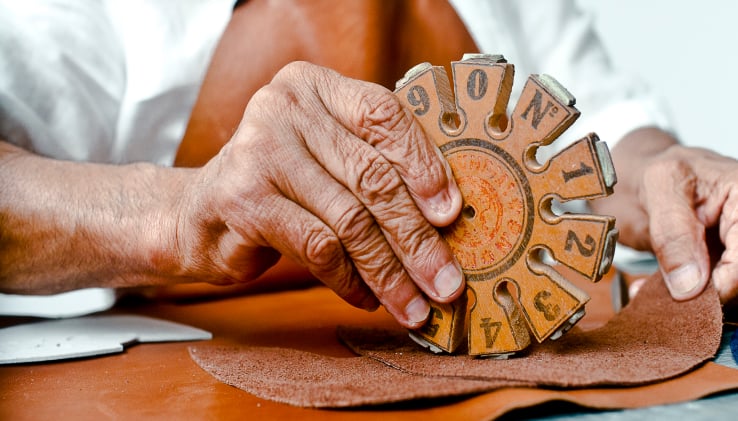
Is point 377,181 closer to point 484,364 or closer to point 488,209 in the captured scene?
point 488,209

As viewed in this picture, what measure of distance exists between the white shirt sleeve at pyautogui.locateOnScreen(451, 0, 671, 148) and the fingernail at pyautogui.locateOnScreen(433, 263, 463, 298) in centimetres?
111

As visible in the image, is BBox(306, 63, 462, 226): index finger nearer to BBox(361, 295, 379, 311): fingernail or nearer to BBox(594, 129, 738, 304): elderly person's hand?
BBox(361, 295, 379, 311): fingernail

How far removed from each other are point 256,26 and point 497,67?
0.81 meters

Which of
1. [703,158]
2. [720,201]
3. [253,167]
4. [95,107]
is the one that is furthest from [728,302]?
[95,107]

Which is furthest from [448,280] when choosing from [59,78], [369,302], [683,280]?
[59,78]

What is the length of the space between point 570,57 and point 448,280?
148 centimetres

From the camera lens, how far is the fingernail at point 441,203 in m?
1.04

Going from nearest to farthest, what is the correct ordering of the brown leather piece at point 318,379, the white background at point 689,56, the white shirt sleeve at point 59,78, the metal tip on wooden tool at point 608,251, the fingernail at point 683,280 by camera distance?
1. the brown leather piece at point 318,379
2. the metal tip on wooden tool at point 608,251
3. the fingernail at point 683,280
4. the white shirt sleeve at point 59,78
5. the white background at point 689,56

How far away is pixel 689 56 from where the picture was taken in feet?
11.6

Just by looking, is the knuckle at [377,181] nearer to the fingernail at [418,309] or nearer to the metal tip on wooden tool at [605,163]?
the fingernail at [418,309]

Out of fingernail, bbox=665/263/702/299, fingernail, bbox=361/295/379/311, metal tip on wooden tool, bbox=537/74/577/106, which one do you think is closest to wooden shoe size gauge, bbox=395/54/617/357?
metal tip on wooden tool, bbox=537/74/577/106

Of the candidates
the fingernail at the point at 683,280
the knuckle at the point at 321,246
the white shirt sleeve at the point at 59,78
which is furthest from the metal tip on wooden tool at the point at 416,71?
the white shirt sleeve at the point at 59,78

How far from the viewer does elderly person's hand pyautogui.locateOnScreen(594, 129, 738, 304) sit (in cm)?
128

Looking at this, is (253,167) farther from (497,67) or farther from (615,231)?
(615,231)
